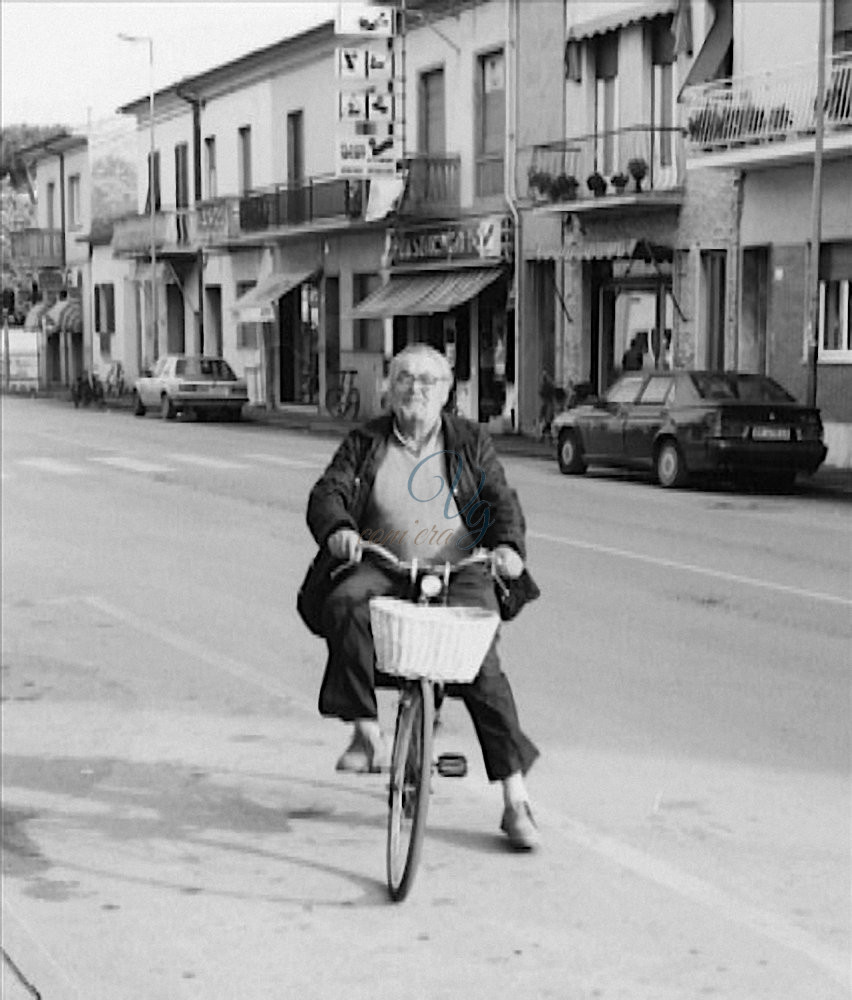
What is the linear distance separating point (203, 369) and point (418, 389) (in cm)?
3648

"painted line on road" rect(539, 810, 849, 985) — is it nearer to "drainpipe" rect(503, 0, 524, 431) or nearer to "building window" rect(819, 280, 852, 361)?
"building window" rect(819, 280, 852, 361)

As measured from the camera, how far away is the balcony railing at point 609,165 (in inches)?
1122

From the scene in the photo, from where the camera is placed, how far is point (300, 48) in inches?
1687

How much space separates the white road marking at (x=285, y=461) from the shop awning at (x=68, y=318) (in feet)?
127

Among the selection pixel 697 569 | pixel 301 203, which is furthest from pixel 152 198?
pixel 697 569

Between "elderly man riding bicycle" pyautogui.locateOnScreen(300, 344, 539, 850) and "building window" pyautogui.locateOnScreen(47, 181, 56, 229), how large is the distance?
64.3 meters

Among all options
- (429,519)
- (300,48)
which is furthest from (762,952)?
(300,48)

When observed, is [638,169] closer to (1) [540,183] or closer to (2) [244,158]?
(1) [540,183]

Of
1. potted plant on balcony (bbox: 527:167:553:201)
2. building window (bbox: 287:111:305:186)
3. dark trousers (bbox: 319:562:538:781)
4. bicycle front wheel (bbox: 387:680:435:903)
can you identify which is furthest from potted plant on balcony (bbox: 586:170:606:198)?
bicycle front wheel (bbox: 387:680:435:903)

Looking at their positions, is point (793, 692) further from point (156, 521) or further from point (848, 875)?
point (156, 521)

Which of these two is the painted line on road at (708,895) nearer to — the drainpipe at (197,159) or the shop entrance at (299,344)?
the shop entrance at (299,344)

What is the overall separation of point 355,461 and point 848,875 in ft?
6.53

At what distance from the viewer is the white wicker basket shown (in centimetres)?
525

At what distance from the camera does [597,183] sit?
29.2m
